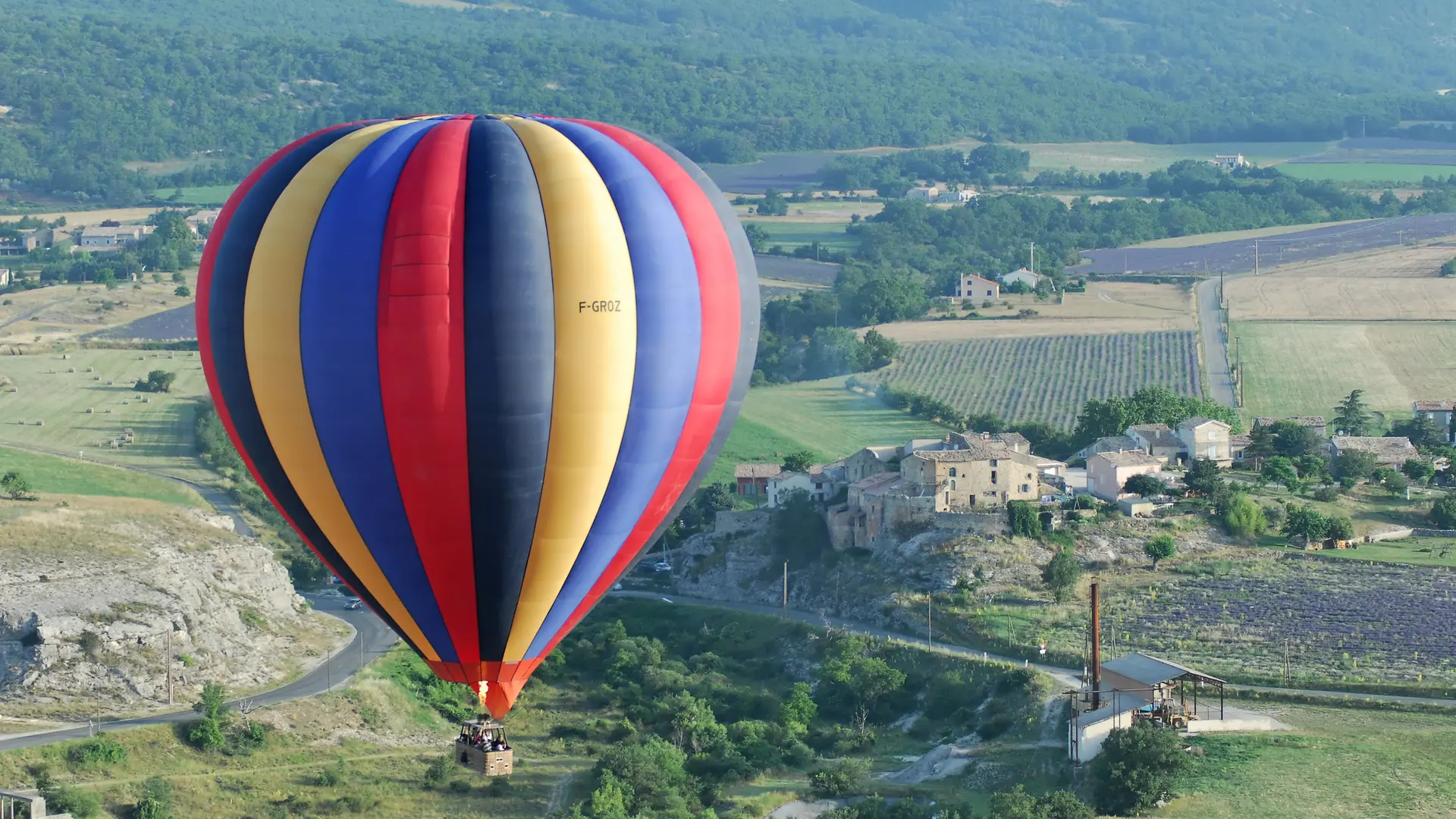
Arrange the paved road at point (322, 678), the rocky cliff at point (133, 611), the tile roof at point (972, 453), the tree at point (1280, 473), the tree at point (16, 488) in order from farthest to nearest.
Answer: the tree at point (1280, 473) → the tile roof at point (972, 453) → the tree at point (16, 488) → the rocky cliff at point (133, 611) → the paved road at point (322, 678)

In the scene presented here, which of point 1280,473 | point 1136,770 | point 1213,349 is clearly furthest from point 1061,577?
point 1213,349

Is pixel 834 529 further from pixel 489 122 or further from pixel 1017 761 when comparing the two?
pixel 489 122

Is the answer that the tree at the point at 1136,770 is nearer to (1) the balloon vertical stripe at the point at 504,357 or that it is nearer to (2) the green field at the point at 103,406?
(1) the balloon vertical stripe at the point at 504,357

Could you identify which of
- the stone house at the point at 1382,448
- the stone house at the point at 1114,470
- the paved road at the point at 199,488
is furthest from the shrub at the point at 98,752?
the stone house at the point at 1382,448

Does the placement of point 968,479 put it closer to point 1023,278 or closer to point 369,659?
point 369,659

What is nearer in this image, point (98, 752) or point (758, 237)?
point (98, 752)

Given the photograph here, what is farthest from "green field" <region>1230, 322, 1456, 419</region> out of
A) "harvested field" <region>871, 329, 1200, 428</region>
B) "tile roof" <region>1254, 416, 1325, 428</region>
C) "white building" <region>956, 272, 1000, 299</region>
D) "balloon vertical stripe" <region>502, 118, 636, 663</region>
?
"balloon vertical stripe" <region>502, 118, 636, 663</region>

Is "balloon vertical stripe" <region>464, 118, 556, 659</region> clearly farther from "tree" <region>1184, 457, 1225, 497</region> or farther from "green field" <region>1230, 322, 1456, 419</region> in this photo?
"green field" <region>1230, 322, 1456, 419</region>
